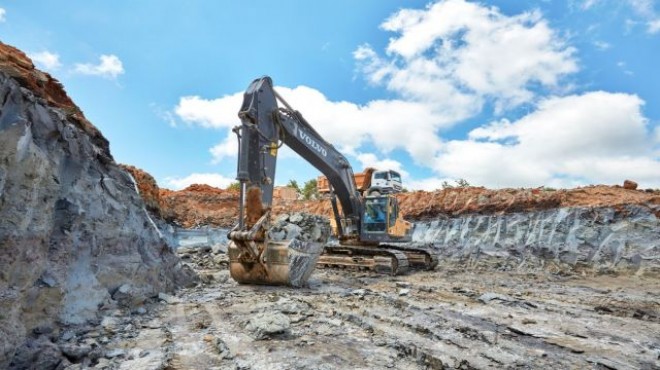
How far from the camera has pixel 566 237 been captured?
16281 mm

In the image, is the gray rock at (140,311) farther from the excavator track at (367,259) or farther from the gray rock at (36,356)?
the excavator track at (367,259)

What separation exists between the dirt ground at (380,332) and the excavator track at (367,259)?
155 inches

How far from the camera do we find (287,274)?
797 centimetres

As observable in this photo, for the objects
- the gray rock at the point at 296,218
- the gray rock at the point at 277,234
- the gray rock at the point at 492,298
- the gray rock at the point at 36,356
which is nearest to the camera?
the gray rock at the point at 36,356

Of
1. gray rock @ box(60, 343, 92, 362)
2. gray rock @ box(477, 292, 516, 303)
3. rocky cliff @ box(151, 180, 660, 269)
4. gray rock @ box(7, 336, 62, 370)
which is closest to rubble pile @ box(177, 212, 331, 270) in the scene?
gray rock @ box(477, 292, 516, 303)

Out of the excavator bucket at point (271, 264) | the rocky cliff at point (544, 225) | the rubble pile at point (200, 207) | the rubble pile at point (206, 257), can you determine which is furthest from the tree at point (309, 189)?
the excavator bucket at point (271, 264)

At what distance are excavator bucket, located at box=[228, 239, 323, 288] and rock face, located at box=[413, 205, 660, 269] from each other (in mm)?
10963

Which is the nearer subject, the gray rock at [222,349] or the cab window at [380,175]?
the gray rock at [222,349]

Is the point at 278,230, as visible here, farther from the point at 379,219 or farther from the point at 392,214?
the point at 392,214

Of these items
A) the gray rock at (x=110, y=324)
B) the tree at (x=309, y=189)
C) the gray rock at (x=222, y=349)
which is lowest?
the gray rock at (x=222, y=349)

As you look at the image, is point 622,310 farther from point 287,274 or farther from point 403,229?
point 403,229

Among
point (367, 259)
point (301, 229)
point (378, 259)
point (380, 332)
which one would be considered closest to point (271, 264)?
point (301, 229)

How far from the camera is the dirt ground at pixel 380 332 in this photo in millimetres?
3857

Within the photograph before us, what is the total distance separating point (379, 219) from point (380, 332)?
779cm
